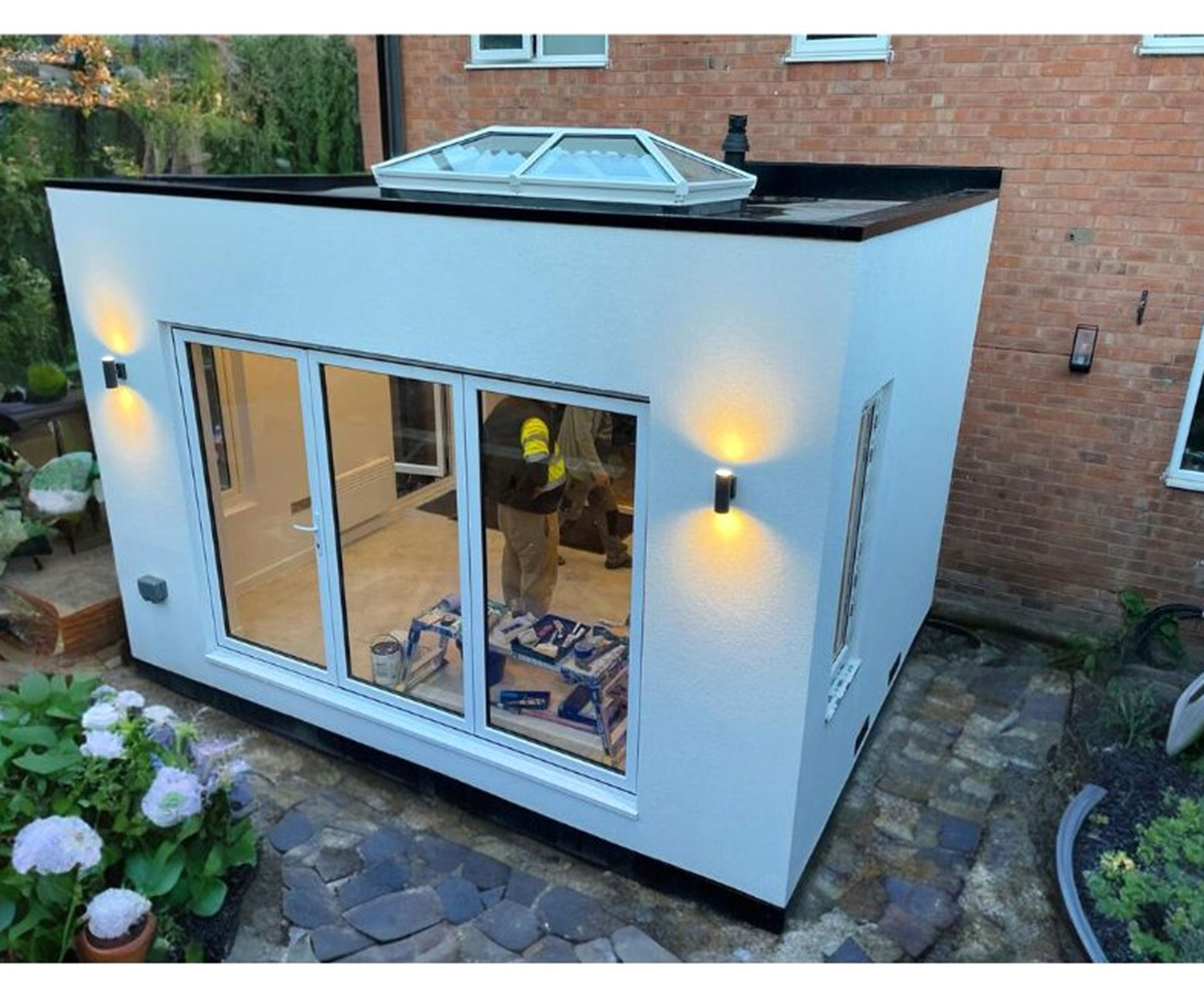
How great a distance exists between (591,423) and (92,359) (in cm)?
333

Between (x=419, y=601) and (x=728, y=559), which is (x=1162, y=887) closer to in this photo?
(x=728, y=559)

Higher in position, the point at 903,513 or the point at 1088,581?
the point at 903,513

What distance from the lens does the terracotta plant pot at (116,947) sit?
3541mm

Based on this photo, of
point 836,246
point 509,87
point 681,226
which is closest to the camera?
point 836,246

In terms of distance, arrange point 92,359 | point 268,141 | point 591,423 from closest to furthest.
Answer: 1. point 591,423
2. point 92,359
3. point 268,141

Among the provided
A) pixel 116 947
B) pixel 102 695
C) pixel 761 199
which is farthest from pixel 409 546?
pixel 761 199

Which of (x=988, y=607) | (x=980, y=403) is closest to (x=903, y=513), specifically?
(x=980, y=403)

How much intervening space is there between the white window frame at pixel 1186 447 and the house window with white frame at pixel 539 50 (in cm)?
491

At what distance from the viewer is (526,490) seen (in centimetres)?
459

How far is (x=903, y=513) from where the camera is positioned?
525 centimetres

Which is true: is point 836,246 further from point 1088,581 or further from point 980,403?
point 1088,581

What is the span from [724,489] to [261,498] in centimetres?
314

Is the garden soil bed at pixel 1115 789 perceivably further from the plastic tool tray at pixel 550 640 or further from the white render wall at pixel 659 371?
the plastic tool tray at pixel 550 640

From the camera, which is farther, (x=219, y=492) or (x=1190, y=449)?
(x=1190, y=449)
